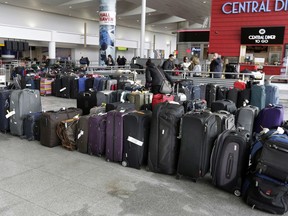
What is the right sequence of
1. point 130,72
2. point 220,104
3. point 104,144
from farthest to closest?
point 130,72 → point 220,104 → point 104,144

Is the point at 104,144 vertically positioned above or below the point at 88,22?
below

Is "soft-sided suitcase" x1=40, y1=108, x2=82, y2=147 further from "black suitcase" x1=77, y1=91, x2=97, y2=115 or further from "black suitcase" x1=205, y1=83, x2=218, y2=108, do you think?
"black suitcase" x1=205, y1=83, x2=218, y2=108

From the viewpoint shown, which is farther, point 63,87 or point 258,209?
point 63,87

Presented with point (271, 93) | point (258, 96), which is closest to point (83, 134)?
point (258, 96)

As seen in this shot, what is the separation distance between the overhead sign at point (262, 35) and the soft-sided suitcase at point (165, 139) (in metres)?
10.5

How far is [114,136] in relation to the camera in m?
3.81

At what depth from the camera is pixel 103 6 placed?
628 inches

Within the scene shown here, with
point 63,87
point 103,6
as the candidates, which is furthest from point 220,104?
point 103,6

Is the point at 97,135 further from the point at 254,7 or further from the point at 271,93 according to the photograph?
the point at 254,7

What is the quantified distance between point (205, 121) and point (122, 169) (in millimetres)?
A: 1219

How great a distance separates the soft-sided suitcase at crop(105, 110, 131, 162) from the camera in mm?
3768

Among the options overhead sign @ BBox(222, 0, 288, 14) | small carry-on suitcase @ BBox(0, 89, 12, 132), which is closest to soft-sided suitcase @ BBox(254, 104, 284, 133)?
small carry-on suitcase @ BBox(0, 89, 12, 132)

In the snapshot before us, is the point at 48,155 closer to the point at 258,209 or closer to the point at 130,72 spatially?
the point at 258,209

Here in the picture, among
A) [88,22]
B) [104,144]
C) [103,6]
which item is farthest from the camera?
[88,22]
